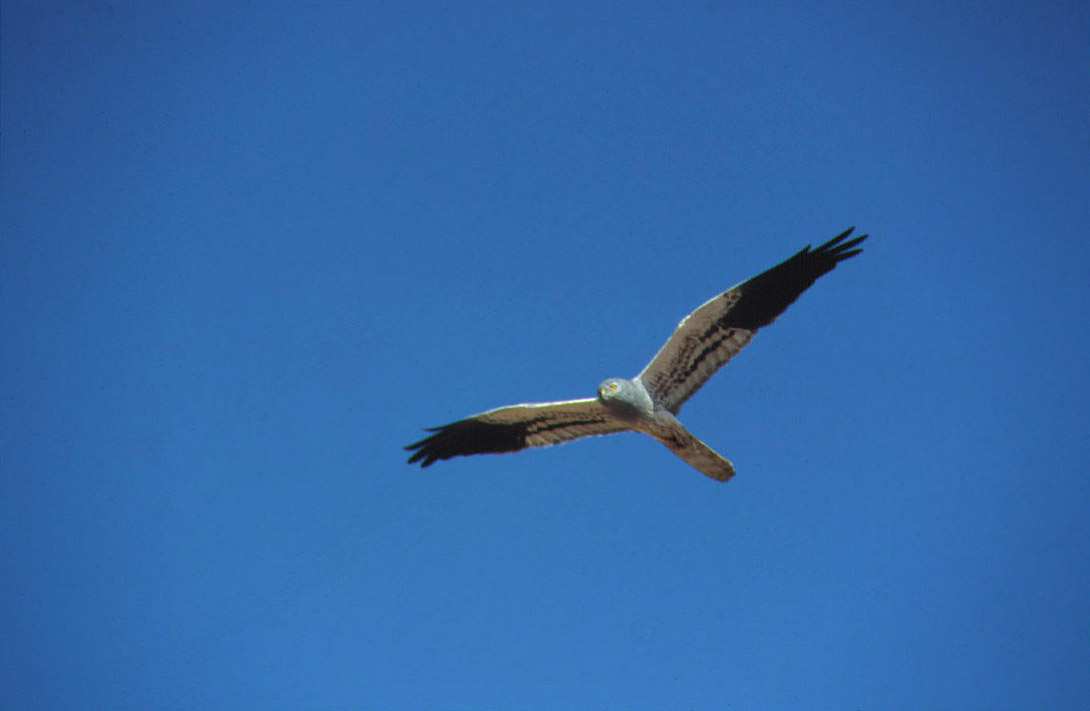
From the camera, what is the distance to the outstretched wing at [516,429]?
10875 millimetres

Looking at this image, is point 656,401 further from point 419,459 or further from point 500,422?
point 419,459

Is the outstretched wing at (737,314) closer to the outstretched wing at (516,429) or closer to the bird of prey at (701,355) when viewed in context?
the bird of prey at (701,355)

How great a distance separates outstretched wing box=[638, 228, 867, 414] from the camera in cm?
985

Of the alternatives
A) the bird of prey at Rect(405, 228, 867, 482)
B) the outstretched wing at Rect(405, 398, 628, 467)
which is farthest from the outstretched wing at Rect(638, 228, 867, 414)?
the outstretched wing at Rect(405, 398, 628, 467)

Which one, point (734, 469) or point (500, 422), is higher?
point (500, 422)

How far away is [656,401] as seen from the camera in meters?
10.3

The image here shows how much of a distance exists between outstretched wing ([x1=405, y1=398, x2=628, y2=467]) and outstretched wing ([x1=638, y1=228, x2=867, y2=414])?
1.16 m

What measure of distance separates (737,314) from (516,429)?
344cm

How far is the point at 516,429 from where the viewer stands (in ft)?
37.2

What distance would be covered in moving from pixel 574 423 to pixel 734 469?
7.58ft

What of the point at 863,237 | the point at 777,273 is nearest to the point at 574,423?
the point at 777,273

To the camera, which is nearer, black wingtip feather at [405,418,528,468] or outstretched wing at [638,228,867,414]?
outstretched wing at [638,228,867,414]

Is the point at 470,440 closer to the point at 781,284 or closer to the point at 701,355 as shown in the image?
→ the point at 701,355

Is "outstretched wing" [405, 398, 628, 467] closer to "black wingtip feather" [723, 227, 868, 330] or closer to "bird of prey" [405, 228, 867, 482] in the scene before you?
"bird of prey" [405, 228, 867, 482]
